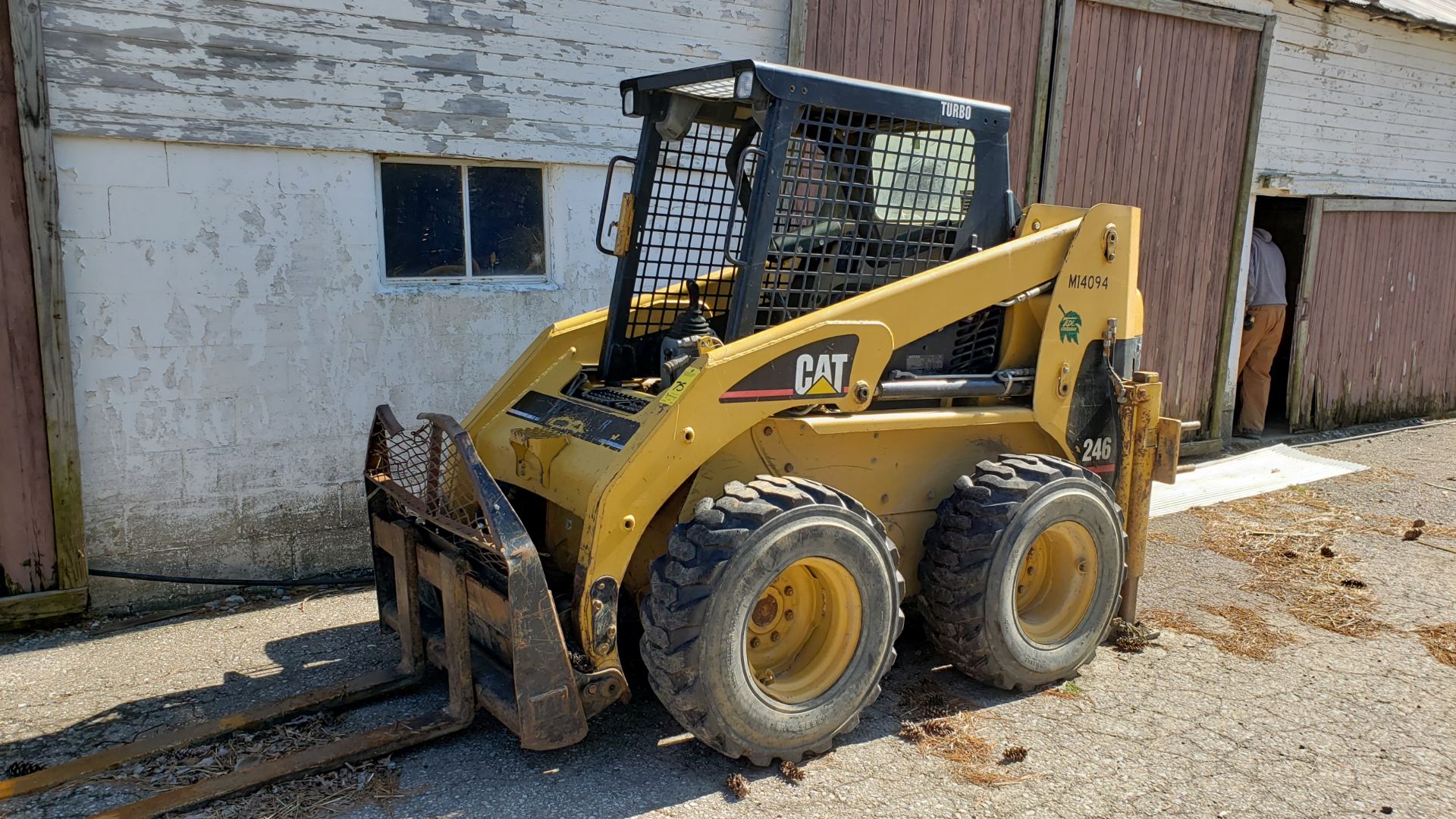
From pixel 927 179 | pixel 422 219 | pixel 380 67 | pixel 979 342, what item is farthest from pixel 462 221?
pixel 979 342

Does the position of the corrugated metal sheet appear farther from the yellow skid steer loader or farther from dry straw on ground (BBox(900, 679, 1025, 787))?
dry straw on ground (BBox(900, 679, 1025, 787))

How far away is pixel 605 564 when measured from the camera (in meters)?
3.59

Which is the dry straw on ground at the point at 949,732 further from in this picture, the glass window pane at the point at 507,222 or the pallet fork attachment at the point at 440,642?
the glass window pane at the point at 507,222

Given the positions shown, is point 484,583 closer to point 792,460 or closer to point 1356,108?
point 792,460

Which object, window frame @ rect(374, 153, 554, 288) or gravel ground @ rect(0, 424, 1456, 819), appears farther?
window frame @ rect(374, 153, 554, 288)

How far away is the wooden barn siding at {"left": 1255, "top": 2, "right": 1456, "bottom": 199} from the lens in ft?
32.0

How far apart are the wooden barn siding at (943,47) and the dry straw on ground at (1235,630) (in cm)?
381

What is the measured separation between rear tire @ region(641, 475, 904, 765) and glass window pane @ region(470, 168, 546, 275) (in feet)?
10.4

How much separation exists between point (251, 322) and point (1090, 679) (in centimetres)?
461

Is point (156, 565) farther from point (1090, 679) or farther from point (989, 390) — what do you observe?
point (1090, 679)

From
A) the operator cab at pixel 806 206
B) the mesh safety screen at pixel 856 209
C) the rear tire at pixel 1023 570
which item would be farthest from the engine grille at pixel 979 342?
the rear tire at pixel 1023 570

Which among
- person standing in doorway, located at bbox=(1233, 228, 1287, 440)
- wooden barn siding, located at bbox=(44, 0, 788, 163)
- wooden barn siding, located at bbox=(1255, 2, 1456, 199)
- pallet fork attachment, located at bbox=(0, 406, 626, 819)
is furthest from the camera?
person standing in doorway, located at bbox=(1233, 228, 1287, 440)

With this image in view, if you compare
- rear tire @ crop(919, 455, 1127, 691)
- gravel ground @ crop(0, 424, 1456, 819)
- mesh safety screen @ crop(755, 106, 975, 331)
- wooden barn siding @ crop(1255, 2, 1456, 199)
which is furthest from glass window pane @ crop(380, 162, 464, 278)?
wooden barn siding @ crop(1255, 2, 1456, 199)

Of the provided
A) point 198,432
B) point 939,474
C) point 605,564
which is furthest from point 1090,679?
point 198,432
